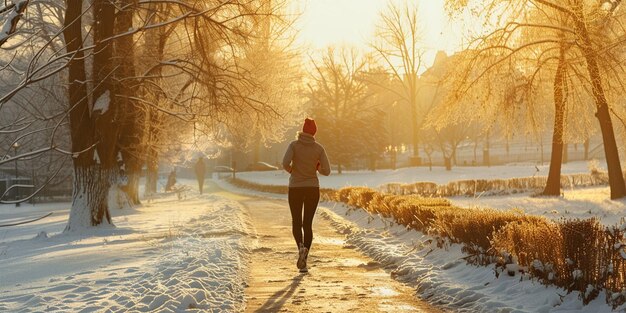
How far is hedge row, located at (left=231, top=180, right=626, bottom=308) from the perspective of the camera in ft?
19.0

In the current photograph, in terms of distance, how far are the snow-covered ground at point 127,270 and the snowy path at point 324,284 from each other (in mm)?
320

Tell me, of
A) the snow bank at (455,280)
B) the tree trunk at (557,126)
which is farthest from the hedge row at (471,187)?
the snow bank at (455,280)

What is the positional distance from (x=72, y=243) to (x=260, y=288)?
5.99 metres

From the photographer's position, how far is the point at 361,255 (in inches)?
423

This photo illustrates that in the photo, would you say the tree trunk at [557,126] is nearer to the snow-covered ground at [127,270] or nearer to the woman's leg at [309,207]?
the snow-covered ground at [127,270]

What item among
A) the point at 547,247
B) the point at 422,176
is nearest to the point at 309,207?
the point at 547,247

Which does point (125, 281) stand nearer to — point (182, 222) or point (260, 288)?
point (260, 288)

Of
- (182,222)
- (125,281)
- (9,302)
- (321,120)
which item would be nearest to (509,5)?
(182,222)

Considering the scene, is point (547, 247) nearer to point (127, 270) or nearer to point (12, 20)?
point (127, 270)

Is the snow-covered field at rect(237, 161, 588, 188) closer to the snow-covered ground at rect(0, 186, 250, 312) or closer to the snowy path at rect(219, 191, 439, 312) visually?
the snow-covered ground at rect(0, 186, 250, 312)

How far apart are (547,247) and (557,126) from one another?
52.4 ft

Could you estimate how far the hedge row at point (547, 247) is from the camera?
19.0ft

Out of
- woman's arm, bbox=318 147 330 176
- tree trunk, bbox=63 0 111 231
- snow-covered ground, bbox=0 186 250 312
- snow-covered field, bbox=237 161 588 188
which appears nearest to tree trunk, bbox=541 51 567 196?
snow-covered ground, bbox=0 186 250 312

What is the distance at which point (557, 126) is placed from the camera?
21391 millimetres
